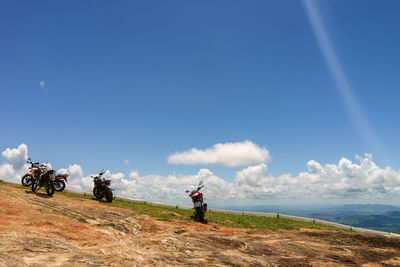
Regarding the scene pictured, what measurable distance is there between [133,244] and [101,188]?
52.1 ft

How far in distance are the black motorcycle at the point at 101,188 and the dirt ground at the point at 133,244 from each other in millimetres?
8156

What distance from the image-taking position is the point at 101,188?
2655 cm

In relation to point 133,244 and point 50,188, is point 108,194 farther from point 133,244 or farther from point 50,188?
point 133,244

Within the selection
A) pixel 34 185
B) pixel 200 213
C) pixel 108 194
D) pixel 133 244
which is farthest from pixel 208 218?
pixel 34 185

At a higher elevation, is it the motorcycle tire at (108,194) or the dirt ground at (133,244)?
the motorcycle tire at (108,194)

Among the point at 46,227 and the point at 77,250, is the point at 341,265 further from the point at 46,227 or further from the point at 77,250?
the point at 46,227

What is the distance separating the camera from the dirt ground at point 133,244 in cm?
904

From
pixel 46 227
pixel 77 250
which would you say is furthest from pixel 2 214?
pixel 77 250

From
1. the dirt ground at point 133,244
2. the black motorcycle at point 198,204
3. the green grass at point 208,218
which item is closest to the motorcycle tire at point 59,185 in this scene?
the green grass at point 208,218

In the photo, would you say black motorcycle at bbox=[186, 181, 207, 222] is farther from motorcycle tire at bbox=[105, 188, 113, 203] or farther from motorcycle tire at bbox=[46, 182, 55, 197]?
motorcycle tire at bbox=[46, 182, 55, 197]

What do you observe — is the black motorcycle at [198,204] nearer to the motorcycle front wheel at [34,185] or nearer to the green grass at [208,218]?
the green grass at [208,218]

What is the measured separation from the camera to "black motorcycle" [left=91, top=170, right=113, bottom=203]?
86.4 feet

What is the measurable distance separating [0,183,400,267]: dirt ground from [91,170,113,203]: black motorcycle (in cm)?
816

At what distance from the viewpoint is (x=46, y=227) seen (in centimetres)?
1177
